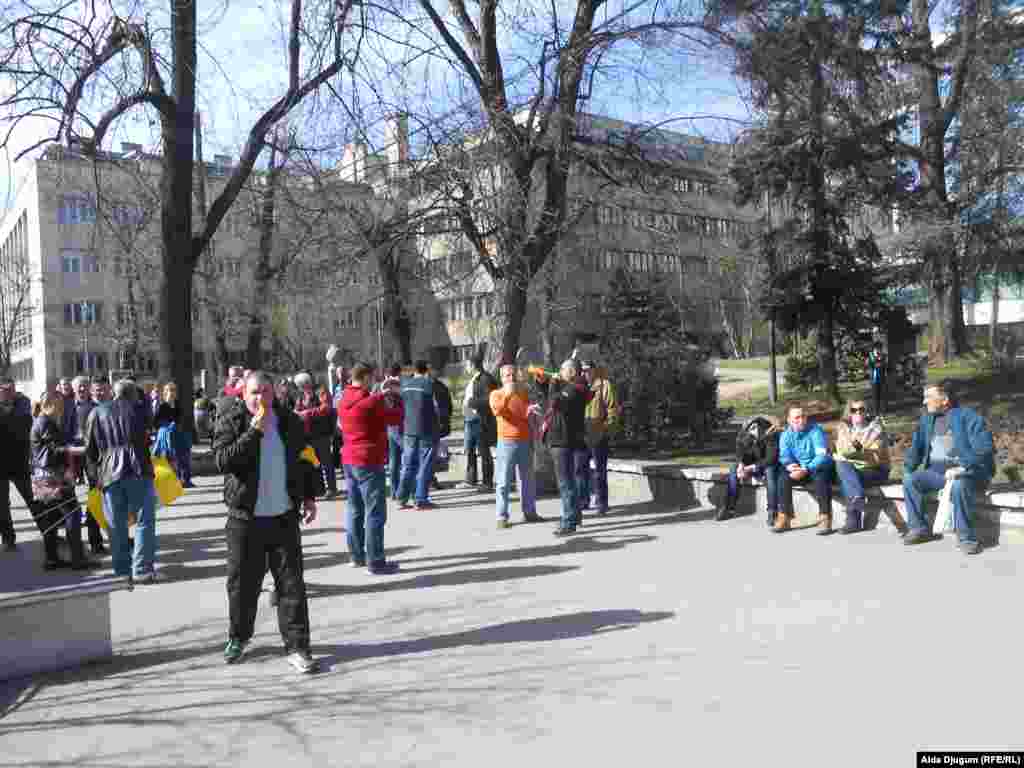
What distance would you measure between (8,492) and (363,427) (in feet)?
13.6

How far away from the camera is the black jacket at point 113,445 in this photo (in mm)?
7582

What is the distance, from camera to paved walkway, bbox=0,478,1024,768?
4.12 m

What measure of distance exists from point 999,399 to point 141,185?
16.5 metres

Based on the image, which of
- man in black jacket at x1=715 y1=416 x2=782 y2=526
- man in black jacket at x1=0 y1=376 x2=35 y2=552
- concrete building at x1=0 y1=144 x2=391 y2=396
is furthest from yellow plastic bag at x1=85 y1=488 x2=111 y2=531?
man in black jacket at x1=715 y1=416 x2=782 y2=526

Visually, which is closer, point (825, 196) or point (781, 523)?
point (781, 523)

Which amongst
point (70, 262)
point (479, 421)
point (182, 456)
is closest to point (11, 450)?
point (182, 456)

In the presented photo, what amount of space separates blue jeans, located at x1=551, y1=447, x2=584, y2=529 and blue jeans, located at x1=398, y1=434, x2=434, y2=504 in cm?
236

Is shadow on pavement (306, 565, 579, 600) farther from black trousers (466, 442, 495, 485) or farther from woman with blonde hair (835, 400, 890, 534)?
black trousers (466, 442, 495, 485)

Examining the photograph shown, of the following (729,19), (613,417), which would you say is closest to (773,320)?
(729,19)

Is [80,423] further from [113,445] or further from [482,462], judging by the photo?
[482,462]

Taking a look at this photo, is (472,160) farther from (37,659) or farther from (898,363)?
(898,363)

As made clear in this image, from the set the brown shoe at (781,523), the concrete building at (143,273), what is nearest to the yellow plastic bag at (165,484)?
the concrete building at (143,273)

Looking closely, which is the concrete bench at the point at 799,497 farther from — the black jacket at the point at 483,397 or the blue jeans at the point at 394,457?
the blue jeans at the point at 394,457

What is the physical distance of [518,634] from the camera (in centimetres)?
584
